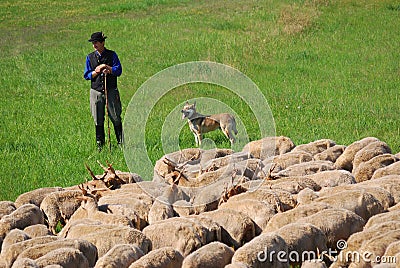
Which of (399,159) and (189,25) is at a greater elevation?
(189,25)

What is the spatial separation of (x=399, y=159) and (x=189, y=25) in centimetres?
1901

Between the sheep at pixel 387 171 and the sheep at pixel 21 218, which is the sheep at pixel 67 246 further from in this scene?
the sheep at pixel 387 171

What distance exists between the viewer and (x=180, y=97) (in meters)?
21.8

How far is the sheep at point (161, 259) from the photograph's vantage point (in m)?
8.53

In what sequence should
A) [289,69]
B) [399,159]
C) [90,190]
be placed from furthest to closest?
[289,69]
[399,159]
[90,190]

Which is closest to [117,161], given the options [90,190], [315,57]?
[90,190]

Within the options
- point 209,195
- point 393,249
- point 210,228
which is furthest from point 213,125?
point 393,249

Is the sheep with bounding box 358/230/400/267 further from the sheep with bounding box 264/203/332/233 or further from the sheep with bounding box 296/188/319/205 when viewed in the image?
the sheep with bounding box 296/188/319/205

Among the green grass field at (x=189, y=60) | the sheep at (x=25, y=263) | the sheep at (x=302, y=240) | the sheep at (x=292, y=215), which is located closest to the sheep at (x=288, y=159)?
the green grass field at (x=189, y=60)

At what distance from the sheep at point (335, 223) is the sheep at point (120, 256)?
2.08 meters

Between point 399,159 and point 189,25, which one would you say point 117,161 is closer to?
point 399,159

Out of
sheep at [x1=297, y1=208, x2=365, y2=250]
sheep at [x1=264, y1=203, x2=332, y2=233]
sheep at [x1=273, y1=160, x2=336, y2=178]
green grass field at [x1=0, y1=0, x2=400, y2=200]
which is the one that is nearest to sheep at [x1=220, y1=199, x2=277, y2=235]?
sheep at [x1=264, y1=203, x2=332, y2=233]

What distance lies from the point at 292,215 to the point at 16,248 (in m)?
3.36

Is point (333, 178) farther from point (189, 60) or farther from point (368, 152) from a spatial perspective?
point (189, 60)
